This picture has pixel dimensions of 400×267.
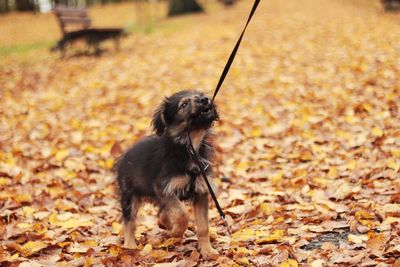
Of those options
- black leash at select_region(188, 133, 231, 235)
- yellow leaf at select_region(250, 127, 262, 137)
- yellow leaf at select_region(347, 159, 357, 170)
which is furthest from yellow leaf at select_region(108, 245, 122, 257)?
yellow leaf at select_region(250, 127, 262, 137)

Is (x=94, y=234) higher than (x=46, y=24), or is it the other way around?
(x=94, y=234)

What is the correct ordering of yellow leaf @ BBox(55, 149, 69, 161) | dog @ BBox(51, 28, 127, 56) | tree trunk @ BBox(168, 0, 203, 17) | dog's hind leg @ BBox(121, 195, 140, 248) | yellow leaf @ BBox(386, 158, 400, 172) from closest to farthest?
dog's hind leg @ BBox(121, 195, 140, 248), yellow leaf @ BBox(386, 158, 400, 172), yellow leaf @ BBox(55, 149, 69, 161), dog @ BBox(51, 28, 127, 56), tree trunk @ BBox(168, 0, 203, 17)

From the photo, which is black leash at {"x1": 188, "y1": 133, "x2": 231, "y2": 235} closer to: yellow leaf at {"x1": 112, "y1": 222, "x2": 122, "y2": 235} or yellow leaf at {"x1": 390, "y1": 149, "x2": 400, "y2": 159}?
yellow leaf at {"x1": 112, "y1": 222, "x2": 122, "y2": 235}

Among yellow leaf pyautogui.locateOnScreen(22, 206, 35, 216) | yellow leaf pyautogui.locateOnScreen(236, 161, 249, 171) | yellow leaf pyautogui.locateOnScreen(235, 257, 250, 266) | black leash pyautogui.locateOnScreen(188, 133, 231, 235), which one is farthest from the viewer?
yellow leaf pyautogui.locateOnScreen(236, 161, 249, 171)

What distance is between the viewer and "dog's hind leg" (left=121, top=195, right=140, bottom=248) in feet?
15.5

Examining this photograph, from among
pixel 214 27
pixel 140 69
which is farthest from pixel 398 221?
Answer: pixel 214 27

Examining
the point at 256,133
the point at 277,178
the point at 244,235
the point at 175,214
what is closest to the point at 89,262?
the point at 175,214

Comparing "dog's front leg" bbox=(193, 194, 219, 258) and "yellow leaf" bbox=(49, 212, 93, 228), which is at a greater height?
"dog's front leg" bbox=(193, 194, 219, 258)

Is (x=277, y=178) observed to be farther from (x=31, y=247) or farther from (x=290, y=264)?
(x=31, y=247)

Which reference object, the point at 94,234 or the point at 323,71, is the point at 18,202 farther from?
the point at 323,71

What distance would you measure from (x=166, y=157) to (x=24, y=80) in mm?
11305

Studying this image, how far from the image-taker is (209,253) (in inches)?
170

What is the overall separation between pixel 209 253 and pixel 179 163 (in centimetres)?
83

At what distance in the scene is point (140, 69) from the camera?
14023 millimetres
